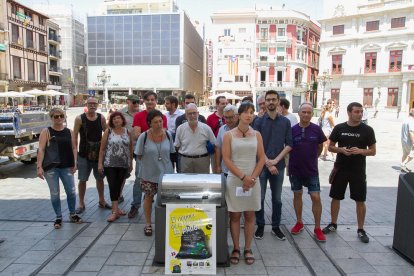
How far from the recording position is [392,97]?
40.8 m

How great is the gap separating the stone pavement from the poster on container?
1.09 feet

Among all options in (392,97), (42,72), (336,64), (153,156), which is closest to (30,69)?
(42,72)

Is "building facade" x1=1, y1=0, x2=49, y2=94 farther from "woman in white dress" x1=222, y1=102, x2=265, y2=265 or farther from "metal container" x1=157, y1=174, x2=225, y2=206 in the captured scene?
"woman in white dress" x1=222, y1=102, x2=265, y2=265

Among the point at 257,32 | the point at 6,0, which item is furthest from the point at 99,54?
the point at 257,32

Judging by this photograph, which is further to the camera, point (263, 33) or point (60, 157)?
point (263, 33)

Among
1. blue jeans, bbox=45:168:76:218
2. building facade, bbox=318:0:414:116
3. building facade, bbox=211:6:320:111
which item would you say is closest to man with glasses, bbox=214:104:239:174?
blue jeans, bbox=45:168:76:218

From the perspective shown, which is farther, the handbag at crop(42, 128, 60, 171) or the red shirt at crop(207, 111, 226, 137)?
the red shirt at crop(207, 111, 226, 137)

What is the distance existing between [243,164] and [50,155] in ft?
8.73

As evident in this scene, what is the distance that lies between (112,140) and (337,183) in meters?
3.17

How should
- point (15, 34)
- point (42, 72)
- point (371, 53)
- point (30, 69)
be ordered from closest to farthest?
point (15, 34)
point (371, 53)
point (30, 69)
point (42, 72)

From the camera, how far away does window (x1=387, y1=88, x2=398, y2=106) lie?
4047 centimetres

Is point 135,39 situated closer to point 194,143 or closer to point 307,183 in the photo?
point 194,143

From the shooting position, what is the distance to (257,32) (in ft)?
166

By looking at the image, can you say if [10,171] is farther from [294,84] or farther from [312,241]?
[294,84]
